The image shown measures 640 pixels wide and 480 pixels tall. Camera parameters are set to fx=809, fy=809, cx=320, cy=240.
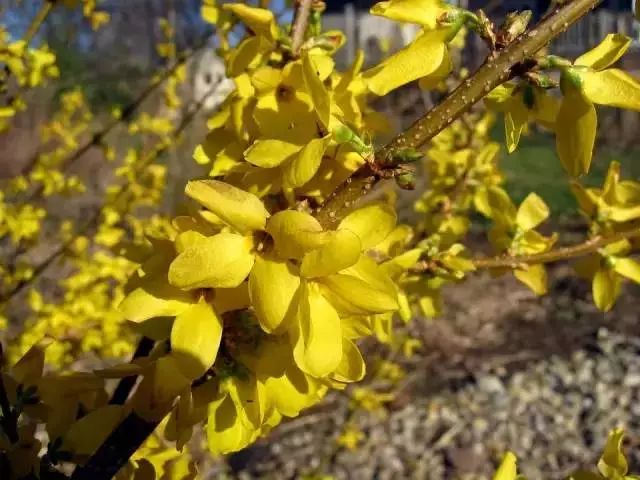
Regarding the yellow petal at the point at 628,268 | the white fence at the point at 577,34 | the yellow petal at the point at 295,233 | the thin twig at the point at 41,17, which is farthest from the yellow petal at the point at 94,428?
the white fence at the point at 577,34

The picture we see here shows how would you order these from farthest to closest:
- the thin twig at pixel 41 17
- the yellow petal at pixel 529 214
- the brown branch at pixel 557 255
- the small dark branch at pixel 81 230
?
the small dark branch at pixel 81 230, the thin twig at pixel 41 17, the yellow petal at pixel 529 214, the brown branch at pixel 557 255

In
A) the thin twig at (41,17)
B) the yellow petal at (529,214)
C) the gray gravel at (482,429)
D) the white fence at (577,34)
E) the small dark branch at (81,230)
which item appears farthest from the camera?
the white fence at (577,34)

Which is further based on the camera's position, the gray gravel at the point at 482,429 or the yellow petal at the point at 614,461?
the gray gravel at the point at 482,429

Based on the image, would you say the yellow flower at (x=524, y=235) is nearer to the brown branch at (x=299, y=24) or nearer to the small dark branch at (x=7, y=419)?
the brown branch at (x=299, y=24)

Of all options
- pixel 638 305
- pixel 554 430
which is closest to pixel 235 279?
pixel 554 430

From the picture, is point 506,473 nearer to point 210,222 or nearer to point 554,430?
point 210,222
